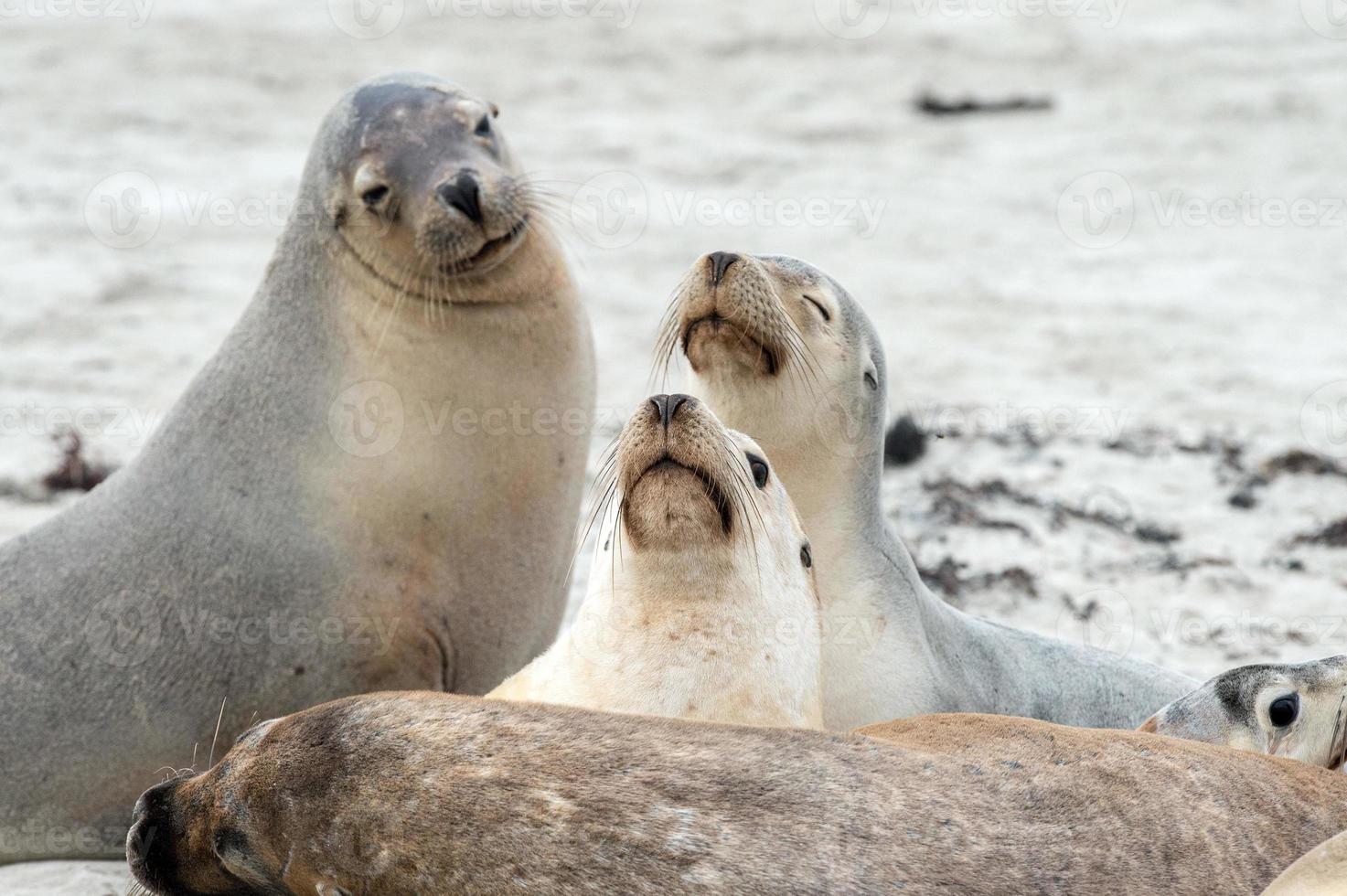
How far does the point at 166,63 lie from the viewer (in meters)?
14.2

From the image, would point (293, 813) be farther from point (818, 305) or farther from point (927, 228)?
point (927, 228)

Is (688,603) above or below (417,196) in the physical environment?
below

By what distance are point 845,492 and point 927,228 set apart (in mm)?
6928

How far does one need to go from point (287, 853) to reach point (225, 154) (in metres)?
10.2

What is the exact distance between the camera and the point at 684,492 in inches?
140

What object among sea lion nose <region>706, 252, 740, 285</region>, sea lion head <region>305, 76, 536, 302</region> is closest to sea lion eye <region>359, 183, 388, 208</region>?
sea lion head <region>305, 76, 536, 302</region>

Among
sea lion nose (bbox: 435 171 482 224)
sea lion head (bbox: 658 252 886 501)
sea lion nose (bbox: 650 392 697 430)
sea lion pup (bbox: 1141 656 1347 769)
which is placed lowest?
sea lion pup (bbox: 1141 656 1347 769)

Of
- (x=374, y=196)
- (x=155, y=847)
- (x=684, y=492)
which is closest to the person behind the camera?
(x=155, y=847)

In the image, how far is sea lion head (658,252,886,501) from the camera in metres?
4.49

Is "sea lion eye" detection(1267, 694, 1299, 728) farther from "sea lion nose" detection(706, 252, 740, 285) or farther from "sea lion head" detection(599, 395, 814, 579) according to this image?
"sea lion nose" detection(706, 252, 740, 285)

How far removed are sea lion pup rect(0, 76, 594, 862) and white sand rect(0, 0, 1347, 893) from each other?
54 cm

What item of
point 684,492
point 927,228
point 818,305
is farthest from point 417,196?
point 927,228

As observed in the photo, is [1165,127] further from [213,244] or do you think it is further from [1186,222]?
[213,244]

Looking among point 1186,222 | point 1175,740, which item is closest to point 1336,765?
point 1175,740
